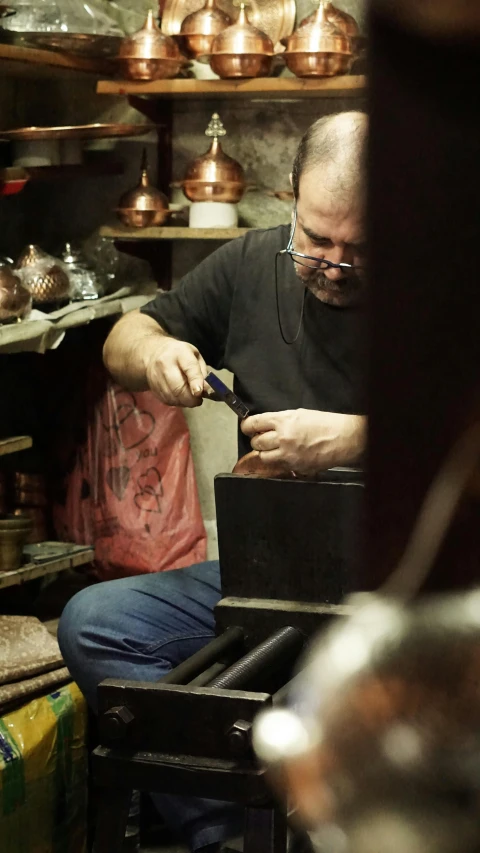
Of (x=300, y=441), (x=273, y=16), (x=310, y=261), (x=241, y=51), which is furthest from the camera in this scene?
(x=273, y=16)

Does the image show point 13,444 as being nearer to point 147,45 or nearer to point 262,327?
point 262,327

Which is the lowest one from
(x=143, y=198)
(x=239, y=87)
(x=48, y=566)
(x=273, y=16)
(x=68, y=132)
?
(x=48, y=566)

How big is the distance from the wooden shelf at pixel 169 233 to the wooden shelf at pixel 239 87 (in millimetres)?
348

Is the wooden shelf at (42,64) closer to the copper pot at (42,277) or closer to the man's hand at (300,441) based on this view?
the copper pot at (42,277)

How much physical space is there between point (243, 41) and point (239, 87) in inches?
4.6

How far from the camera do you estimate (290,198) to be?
276 centimetres

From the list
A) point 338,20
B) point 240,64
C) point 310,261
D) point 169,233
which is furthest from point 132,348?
point 338,20

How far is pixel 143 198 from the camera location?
2.78 meters

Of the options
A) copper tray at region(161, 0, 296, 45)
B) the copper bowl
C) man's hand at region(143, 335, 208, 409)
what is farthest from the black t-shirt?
copper tray at region(161, 0, 296, 45)

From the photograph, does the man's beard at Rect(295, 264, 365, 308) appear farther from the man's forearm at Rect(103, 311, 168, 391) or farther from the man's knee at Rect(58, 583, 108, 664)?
the man's knee at Rect(58, 583, 108, 664)

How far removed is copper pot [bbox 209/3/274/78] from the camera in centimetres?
255

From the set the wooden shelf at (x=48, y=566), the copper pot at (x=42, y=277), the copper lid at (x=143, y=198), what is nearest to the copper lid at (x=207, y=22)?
the copper lid at (x=143, y=198)

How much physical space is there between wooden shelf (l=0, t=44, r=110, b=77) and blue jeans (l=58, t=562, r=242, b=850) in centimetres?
132

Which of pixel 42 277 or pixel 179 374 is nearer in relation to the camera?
pixel 179 374
